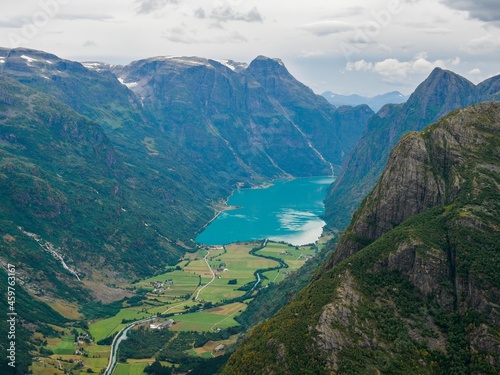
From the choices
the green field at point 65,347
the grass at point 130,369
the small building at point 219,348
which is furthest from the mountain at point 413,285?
the green field at point 65,347

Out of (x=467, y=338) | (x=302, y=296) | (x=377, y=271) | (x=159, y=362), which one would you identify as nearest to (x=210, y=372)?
(x=159, y=362)

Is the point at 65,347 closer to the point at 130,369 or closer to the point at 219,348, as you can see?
the point at 130,369

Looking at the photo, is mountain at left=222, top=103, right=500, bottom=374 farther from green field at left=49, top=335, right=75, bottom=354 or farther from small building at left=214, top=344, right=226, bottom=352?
green field at left=49, top=335, right=75, bottom=354

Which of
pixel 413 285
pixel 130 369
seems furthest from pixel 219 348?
pixel 413 285

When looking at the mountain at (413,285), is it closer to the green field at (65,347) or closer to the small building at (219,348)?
the small building at (219,348)

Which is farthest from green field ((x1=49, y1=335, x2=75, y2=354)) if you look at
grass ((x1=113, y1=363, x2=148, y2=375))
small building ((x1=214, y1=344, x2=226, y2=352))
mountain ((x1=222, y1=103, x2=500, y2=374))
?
mountain ((x1=222, y1=103, x2=500, y2=374))

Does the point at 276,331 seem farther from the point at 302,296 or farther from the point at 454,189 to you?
the point at 454,189

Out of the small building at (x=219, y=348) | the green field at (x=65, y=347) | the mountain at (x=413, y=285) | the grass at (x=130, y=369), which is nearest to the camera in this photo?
the mountain at (x=413, y=285)

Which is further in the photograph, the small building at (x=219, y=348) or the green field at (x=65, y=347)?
the green field at (x=65, y=347)
